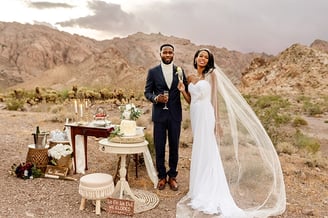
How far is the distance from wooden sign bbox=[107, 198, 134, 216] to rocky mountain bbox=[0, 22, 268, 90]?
146 ft

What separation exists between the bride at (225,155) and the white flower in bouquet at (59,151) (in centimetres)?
247

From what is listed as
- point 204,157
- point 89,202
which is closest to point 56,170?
point 89,202

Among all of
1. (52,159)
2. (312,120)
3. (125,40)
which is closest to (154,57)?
(125,40)

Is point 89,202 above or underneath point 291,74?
underneath

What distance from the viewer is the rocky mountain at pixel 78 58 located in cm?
5622

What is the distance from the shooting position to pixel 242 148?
603 cm

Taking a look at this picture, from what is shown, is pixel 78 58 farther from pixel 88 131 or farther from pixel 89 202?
pixel 89 202

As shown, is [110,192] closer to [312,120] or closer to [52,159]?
[52,159]

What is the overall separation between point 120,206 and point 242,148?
6.80 feet

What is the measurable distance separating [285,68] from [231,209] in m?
39.5

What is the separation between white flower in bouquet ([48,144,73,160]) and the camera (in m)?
7.00

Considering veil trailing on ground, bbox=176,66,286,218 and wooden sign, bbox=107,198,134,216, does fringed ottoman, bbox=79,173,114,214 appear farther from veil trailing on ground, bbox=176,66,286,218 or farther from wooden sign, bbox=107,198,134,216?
veil trailing on ground, bbox=176,66,286,218

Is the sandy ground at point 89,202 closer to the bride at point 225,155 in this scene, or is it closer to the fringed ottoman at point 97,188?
the fringed ottoman at point 97,188

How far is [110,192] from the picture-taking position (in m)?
5.41
